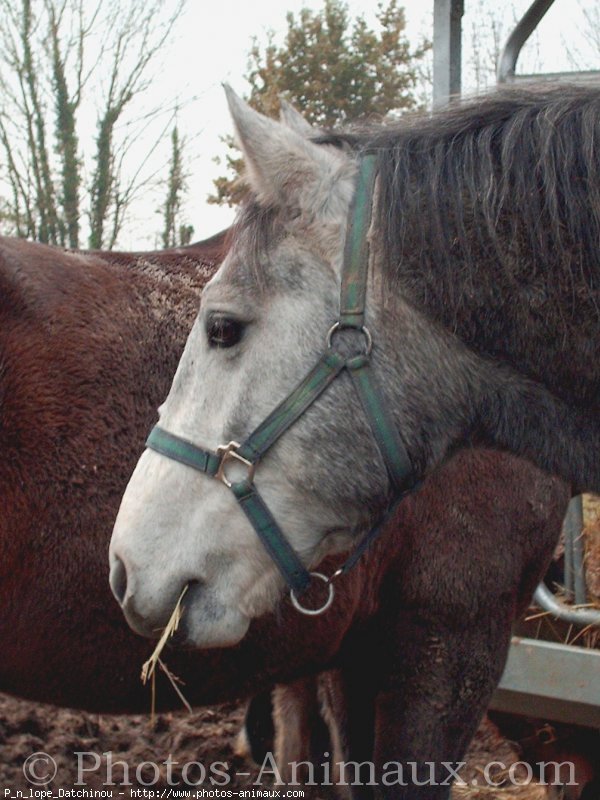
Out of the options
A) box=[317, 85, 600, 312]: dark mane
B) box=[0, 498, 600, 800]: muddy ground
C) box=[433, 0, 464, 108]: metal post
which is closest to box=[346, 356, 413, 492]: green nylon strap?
box=[317, 85, 600, 312]: dark mane

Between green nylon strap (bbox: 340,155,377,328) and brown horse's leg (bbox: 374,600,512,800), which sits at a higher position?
green nylon strap (bbox: 340,155,377,328)

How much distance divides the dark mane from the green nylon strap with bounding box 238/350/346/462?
0.23 m

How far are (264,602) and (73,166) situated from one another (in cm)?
1117

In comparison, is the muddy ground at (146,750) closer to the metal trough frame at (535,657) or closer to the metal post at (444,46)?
the metal trough frame at (535,657)

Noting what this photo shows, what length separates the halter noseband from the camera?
65.6 inches

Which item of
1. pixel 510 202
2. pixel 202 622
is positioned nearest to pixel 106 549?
pixel 202 622

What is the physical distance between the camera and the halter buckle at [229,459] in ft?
5.54

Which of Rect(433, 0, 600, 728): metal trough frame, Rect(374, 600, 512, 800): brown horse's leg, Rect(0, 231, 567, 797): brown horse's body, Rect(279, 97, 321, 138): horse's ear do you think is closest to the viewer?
Rect(279, 97, 321, 138): horse's ear

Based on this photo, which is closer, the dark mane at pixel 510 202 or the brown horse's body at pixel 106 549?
the dark mane at pixel 510 202

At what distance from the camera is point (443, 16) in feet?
10.7

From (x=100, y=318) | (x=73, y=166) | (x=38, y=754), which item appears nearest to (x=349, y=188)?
(x=100, y=318)

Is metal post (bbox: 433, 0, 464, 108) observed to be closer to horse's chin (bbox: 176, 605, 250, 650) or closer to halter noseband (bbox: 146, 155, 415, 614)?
halter noseband (bbox: 146, 155, 415, 614)

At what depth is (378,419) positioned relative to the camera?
168 cm

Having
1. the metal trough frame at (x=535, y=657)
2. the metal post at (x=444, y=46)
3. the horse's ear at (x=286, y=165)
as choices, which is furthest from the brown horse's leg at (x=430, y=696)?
the metal post at (x=444, y=46)
